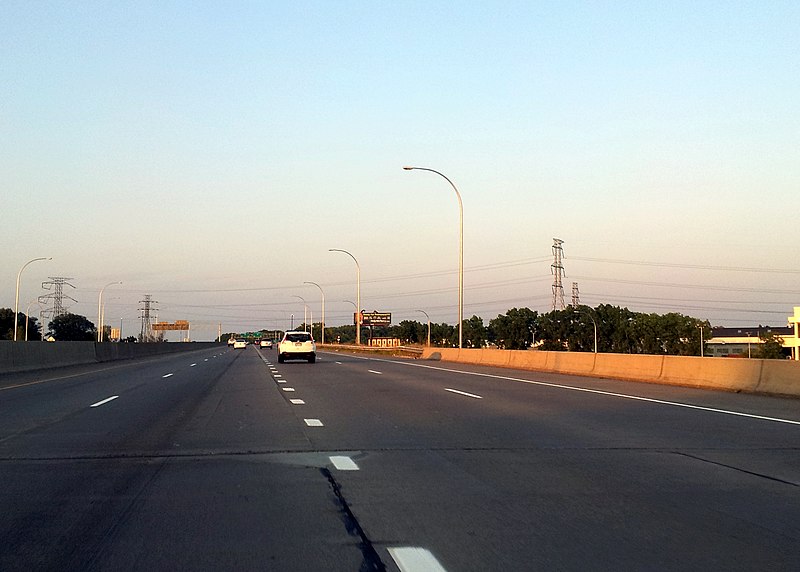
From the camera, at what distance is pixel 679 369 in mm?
25484

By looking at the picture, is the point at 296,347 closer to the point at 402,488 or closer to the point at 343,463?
the point at 343,463

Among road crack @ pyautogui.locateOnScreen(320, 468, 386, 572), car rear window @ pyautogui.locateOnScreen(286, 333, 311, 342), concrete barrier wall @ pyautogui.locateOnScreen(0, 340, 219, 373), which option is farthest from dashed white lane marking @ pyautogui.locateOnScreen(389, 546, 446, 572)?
car rear window @ pyautogui.locateOnScreen(286, 333, 311, 342)

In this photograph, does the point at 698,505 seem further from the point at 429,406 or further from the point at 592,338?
the point at 592,338

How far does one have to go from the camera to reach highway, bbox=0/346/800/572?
6359 mm

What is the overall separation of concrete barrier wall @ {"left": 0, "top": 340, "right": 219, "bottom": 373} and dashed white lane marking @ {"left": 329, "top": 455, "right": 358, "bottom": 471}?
2871 centimetres

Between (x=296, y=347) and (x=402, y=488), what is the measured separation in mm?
39214

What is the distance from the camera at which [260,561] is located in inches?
243

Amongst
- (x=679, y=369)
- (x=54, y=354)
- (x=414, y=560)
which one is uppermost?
(x=54, y=354)

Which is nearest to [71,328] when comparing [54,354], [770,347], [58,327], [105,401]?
[58,327]


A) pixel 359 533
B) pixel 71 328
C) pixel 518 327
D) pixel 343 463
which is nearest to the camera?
pixel 359 533

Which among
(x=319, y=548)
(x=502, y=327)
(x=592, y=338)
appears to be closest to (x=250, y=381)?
(x=319, y=548)

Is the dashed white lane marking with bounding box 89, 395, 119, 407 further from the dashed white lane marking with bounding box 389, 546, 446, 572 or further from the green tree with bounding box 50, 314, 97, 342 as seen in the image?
the green tree with bounding box 50, 314, 97, 342

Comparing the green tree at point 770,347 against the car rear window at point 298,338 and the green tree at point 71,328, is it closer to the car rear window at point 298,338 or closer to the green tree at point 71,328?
the car rear window at point 298,338

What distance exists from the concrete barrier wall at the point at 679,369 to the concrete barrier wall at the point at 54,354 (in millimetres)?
21760
